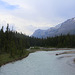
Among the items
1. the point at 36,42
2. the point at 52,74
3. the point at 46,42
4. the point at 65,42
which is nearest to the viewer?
the point at 52,74

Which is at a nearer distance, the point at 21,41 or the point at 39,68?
the point at 39,68

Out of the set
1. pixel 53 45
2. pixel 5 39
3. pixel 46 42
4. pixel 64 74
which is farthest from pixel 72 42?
pixel 64 74

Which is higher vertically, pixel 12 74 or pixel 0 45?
pixel 0 45

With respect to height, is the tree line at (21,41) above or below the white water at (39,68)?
above

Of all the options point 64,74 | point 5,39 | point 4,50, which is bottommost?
point 64,74

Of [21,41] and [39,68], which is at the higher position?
[21,41]

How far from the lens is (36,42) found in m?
164

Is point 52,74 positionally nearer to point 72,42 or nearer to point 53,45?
point 72,42

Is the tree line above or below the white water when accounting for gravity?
above

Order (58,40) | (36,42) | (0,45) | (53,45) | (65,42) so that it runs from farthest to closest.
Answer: (36,42)
(53,45)
(58,40)
(65,42)
(0,45)

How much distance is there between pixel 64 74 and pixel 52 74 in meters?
2.10

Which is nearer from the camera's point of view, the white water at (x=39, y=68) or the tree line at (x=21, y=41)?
the white water at (x=39, y=68)

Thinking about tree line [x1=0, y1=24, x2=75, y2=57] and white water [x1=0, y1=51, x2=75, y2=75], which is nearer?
white water [x1=0, y1=51, x2=75, y2=75]

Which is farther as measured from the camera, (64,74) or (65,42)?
(65,42)
